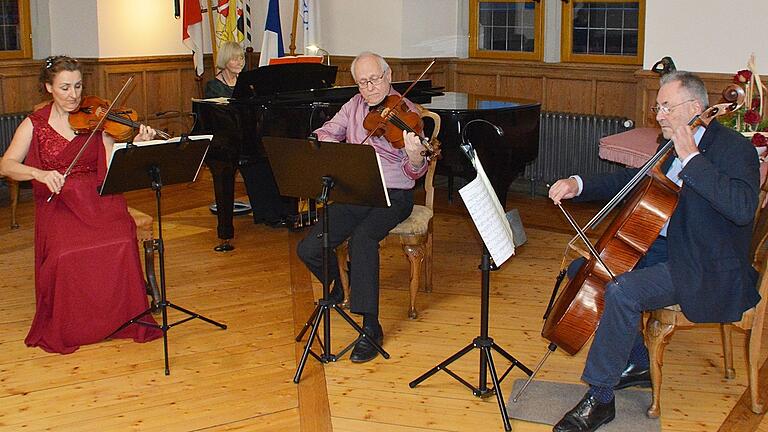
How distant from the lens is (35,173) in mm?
4172

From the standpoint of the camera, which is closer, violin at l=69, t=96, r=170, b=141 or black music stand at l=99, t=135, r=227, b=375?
black music stand at l=99, t=135, r=227, b=375

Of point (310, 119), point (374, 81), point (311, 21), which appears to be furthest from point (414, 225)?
point (311, 21)

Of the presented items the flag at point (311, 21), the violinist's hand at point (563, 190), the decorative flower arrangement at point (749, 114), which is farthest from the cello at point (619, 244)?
the flag at point (311, 21)

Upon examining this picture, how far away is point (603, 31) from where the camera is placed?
7.16 meters

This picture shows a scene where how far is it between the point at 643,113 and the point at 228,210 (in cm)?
272

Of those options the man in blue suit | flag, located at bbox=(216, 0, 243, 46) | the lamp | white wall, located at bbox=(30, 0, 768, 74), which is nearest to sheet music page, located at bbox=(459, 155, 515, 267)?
the man in blue suit

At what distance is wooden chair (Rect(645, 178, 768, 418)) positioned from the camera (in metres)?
3.46

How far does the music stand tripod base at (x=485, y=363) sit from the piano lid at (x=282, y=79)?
7.69 feet

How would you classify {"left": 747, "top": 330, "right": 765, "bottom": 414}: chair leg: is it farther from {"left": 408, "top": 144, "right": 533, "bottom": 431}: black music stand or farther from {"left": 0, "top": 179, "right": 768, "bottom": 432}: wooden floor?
{"left": 408, "top": 144, "right": 533, "bottom": 431}: black music stand

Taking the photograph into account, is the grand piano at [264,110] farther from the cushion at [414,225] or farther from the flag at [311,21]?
the flag at [311,21]

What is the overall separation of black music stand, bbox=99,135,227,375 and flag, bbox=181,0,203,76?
4048 millimetres

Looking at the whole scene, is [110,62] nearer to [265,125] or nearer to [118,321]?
[265,125]

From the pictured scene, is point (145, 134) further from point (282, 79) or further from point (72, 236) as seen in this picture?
point (282, 79)

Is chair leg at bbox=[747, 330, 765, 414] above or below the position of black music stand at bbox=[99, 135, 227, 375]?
below
